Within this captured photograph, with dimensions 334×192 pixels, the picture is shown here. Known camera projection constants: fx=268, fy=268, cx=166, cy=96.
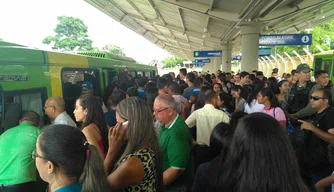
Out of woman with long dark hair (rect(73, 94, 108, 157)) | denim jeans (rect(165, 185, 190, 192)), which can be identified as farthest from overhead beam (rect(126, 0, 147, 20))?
denim jeans (rect(165, 185, 190, 192))

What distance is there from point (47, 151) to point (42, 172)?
0.13 metres

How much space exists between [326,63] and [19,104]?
11.9 meters

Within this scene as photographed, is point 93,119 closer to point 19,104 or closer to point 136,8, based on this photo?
point 19,104

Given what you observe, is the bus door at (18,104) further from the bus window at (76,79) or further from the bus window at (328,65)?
the bus window at (328,65)

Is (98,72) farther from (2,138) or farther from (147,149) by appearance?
(147,149)

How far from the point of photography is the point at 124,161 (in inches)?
77.6

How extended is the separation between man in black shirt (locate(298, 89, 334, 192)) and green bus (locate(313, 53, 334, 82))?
28.2ft

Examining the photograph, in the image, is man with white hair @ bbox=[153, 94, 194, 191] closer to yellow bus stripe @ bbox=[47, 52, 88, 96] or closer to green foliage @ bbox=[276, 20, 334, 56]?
yellow bus stripe @ bbox=[47, 52, 88, 96]

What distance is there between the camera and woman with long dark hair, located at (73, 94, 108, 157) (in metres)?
3.00

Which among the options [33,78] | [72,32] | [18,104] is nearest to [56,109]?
[18,104]

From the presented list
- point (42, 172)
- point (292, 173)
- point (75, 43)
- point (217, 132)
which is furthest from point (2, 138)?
point (75, 43)

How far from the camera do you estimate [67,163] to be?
1.57 m

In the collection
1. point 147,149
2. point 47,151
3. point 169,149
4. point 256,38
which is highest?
point 256,38

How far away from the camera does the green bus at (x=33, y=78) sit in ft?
12.0
